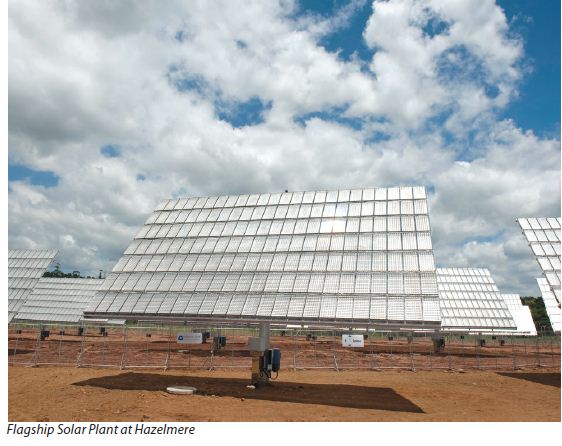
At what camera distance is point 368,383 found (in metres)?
24.0

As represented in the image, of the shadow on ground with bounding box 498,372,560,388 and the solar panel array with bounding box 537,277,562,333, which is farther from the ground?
the solar panel array with bounding box 537,277,562,333

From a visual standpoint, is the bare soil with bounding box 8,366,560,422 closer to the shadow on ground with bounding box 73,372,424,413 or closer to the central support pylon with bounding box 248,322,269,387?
the shadow on ground with bounding box 73,372,424,413

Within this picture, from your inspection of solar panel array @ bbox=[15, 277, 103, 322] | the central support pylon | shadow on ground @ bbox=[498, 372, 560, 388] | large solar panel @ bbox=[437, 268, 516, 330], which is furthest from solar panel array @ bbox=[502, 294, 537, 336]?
solar panel array @ bbox=[15, 277, 103, 322]

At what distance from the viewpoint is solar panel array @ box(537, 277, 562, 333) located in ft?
79.3

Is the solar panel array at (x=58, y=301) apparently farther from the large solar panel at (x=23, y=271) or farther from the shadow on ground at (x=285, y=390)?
the shadow on ground at (x=285, y=390)

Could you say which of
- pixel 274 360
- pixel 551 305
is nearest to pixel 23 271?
pixel 274 360

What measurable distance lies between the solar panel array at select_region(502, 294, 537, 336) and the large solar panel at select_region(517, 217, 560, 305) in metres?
44.1

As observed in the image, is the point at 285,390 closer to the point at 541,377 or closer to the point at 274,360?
the point at 274,360

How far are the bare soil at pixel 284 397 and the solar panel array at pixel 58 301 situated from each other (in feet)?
98.1

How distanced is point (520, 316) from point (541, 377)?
149ft

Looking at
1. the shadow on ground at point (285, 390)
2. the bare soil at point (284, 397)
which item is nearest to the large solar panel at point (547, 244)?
the bare soil at point (284, 397)

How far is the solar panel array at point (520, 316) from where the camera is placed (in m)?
65.8

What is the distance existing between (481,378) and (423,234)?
52.2ft
